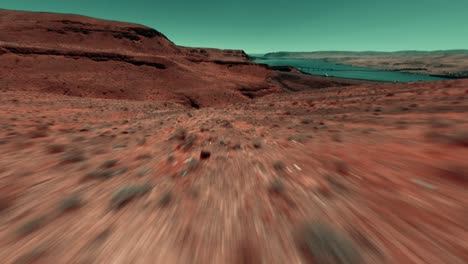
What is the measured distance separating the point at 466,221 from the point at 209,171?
2.74m

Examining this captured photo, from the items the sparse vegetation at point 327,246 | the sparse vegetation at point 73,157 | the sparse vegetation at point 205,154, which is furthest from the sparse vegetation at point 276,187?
the sparse vegetation at point 73,157

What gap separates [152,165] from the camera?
3557 millimetres

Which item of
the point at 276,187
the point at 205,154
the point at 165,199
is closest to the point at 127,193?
the point at 165,199

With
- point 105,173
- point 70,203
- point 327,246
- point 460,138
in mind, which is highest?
point 460,138

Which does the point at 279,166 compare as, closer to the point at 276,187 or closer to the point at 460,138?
the point at 276,187

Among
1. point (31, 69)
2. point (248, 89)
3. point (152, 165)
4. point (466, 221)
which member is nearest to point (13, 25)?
point (31, 69)

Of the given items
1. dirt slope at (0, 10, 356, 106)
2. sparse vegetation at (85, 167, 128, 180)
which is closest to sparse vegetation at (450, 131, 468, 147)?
sparse vegetation at (85, 167, 128, 180)

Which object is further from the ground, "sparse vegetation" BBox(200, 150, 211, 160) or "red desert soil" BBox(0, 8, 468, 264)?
"red desert soil" BBox(0, 8, 468, 264)

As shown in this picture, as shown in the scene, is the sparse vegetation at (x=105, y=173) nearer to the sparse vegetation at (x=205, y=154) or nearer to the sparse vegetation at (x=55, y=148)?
the sparse vegetation at (x=205, y=154)

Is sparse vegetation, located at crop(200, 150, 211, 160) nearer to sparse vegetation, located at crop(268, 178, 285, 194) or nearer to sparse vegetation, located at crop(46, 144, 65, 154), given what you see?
sparse vegetation, located at crop(268, 178, 285, 194)

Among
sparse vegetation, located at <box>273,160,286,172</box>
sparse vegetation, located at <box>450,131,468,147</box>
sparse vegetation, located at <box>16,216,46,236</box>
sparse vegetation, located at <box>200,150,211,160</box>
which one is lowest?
sparse vegetation, located at <box>200,150,211,160</box>

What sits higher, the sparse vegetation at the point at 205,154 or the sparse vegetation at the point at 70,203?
the sparse vegetation at the point at 70,203

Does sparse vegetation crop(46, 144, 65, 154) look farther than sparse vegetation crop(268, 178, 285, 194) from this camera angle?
Yes

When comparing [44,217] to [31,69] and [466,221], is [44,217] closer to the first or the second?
[466,221]
